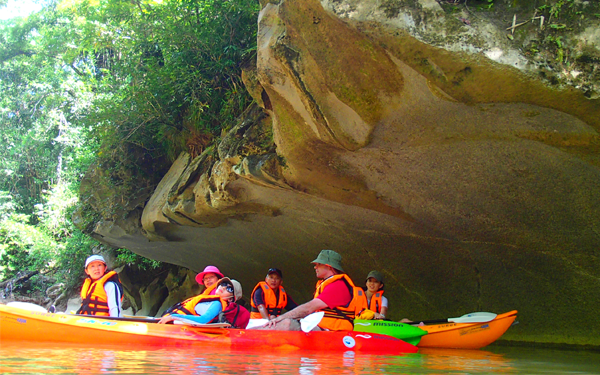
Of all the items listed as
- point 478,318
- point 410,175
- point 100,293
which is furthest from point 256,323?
point 478,318

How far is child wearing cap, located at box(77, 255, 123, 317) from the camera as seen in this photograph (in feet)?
17.4

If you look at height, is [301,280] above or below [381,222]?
below

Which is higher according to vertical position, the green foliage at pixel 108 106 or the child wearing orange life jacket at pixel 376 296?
the green foliage at pixel 108 106

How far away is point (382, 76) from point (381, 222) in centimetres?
317

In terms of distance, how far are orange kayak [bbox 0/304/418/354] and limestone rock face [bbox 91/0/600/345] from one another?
2.21 metres

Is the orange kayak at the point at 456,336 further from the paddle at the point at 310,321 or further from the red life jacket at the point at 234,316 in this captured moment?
the red life jacket at the point at 234,316

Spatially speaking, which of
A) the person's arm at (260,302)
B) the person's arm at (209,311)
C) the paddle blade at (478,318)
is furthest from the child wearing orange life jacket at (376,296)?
the person's arm at (209,311)

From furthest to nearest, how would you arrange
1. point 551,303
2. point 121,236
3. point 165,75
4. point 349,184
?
point 121,236 < point 165,75 < point 551,303 < point 349,184

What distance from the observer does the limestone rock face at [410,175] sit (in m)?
4.27

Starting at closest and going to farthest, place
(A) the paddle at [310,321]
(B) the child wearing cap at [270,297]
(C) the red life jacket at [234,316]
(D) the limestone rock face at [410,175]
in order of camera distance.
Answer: (D) the limestone rock face at [410,175] < (A) the paddle at [310,321] < (C) the red life jacket at [234,316] < (B) the child wearing cap at [270,297]

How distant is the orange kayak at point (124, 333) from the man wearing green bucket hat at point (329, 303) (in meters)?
0.25

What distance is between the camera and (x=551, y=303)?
688 cm

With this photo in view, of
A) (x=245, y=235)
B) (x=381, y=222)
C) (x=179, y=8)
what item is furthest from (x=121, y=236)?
(x=381, y=222)

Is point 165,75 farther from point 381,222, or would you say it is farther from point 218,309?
point 218,309
